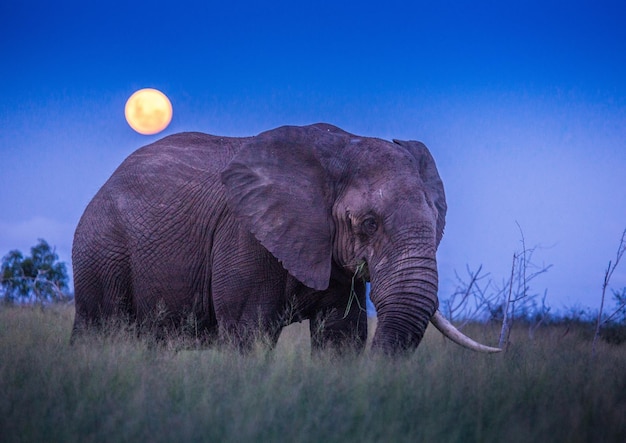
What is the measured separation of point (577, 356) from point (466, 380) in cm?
320

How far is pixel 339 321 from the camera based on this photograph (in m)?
9.17

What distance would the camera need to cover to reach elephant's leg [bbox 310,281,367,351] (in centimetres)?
909

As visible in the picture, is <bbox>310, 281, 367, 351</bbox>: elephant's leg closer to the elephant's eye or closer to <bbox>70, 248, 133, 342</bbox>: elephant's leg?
the elephant's eye

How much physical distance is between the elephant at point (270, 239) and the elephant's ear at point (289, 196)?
13 mm

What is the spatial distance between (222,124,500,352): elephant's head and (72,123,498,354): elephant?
0.04 ft

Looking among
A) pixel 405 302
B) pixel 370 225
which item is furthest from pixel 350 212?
pixel 405 302

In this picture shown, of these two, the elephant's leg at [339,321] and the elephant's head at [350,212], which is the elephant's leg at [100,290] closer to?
the elephant's head at [350,212]

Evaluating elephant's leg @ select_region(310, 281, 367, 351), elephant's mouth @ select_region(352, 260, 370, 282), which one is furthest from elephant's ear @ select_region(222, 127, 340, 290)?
elephant's leg @ select_region(310, 281, 367, 351)

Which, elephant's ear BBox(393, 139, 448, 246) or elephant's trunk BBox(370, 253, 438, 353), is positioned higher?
elephant's ear BBox(393, 139, 448, 246)

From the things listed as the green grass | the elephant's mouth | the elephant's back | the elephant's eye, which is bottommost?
the green grass

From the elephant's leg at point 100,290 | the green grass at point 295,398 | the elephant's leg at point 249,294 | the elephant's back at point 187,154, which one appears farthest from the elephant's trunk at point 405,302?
the elephant's leg at point 100,290

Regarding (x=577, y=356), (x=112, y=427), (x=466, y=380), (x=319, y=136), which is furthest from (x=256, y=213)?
(x=577, y=356)

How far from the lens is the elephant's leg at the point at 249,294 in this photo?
8836 mm

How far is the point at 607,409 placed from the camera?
6605 millimetres
